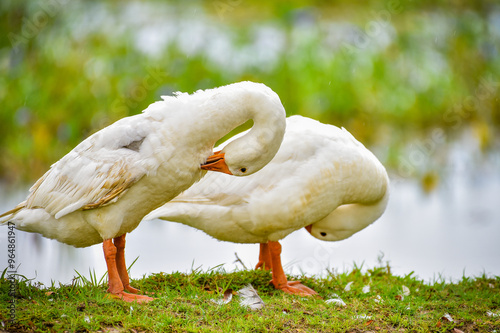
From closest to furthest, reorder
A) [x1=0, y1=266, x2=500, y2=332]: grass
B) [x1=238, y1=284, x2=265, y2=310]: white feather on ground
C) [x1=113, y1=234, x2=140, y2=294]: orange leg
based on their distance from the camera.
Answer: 1. [x1=0, y1=266, x2=500, y2=332]: grass
2. [x1=238, y1=284, x2=265, y2=310]: white feather on ground
3. [x1=113, y1=234, x2=140, y2=294]: orange leg

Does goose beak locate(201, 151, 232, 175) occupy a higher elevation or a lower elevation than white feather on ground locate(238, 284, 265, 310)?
higher

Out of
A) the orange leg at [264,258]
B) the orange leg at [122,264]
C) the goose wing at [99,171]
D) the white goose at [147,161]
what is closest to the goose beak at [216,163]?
the white goose at [147,161]

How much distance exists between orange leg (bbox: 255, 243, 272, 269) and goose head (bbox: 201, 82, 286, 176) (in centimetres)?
131

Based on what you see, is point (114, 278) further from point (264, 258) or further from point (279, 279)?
point (264, 258)

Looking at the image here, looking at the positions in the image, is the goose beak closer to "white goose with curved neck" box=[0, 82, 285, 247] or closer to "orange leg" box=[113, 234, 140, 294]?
"white goose with curved neck" box=[0, 82, 285, 247]

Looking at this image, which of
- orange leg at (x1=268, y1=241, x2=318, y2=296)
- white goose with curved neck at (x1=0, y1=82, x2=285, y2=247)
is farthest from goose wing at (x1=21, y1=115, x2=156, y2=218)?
orange leg at (x1=268, y1=241, x2=318, y2=296)

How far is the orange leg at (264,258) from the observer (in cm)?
438

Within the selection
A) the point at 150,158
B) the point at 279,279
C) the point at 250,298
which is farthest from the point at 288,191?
the point at 150,158

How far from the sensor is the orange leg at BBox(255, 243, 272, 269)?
4.38 m

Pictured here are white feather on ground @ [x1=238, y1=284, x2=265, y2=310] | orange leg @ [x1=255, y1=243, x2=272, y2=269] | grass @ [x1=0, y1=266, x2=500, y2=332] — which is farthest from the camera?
orange leg @ [x1=255, y1=243, x2=272, y2=269]

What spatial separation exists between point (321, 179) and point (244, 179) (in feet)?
1.66

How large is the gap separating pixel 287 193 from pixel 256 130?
71 cm

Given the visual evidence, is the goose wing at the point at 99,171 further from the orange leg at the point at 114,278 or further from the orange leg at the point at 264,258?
the orange leg at the point at 264,258

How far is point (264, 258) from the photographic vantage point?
14.5ft
